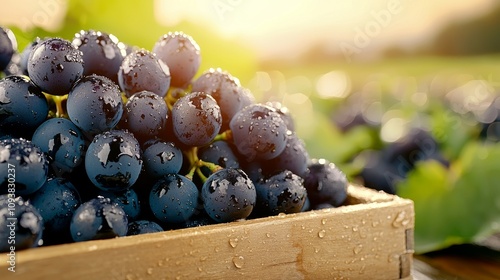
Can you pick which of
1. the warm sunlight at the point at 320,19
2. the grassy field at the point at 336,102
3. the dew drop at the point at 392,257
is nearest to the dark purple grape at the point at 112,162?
the dew drop at the point at 392,257

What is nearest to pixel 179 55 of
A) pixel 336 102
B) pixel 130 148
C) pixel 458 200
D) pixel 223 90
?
pixel 223 90

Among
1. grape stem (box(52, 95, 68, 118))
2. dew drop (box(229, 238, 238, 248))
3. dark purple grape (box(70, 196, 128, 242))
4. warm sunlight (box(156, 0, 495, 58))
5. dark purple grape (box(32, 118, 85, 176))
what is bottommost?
dew drop (box(229, 238, 238, 248))

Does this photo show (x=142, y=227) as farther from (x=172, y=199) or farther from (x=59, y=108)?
(x=59, y=108)

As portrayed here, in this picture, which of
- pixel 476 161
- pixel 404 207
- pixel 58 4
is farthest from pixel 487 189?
pixel 58 4

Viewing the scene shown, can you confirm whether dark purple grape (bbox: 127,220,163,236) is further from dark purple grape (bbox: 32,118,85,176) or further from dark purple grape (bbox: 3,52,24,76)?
dark purple grape (bbox: 3,52,24,76)

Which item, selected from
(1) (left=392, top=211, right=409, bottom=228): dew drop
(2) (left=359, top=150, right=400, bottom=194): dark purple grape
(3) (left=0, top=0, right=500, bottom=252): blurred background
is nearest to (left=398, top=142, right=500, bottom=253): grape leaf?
(3) (left=0, top=0, right=500, bottom=252): blurred background

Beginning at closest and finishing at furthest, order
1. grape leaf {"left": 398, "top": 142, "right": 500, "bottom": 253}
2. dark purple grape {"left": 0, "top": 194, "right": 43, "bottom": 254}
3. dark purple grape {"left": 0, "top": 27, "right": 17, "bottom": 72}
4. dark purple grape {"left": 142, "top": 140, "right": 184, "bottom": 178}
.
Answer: dark purple grape {"left": 0, "top": 194, "right": 43, "bottom": 254} < dark purple grape {"left": 142, "top": 140, "right": 184, "bottom": 178} < dark purple grape {"left": 0, "top": 27, "right": 17, "bottom": 72} < grape leaf {"left": 398, "top": 142, "right": 500, "bottom": 253}
